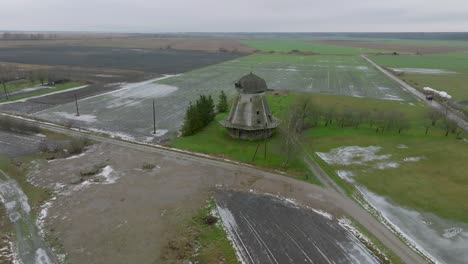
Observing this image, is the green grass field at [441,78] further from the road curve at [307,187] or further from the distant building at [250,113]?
the road curve at [307,187]

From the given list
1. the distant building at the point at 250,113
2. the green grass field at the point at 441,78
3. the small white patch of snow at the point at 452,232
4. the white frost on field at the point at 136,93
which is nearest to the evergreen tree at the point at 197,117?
the distant building at the point at 250,113

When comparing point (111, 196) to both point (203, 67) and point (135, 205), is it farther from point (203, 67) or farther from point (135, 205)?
point (203, 67)

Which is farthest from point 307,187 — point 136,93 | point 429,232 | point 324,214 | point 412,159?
point 136,93

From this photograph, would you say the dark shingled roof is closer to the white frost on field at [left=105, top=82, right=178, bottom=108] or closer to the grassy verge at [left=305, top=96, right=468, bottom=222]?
the grassy verge at [left=305, top=96, right=468, bottom=222]

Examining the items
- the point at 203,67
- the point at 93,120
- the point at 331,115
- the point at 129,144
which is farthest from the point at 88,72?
the point at 331,115

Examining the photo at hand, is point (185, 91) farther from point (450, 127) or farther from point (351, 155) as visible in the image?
point (450, 127)

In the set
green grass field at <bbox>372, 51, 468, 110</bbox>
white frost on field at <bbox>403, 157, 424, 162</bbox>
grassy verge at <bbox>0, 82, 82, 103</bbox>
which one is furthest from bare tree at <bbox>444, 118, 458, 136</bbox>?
grassy verge at <bbox>0, 82, 82, 103</bbox>
